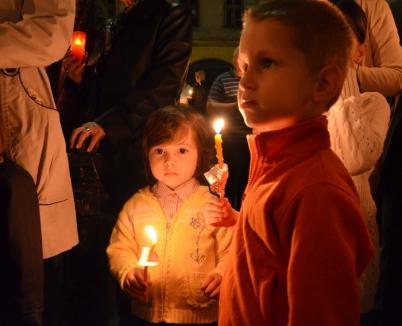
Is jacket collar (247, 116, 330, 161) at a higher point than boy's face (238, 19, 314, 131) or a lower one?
lower

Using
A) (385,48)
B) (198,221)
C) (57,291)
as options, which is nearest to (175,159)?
(198,221)

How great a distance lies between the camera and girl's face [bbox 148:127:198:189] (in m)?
2.44

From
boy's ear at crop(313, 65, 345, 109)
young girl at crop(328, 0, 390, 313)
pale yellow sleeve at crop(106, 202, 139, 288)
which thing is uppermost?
boy's ear at crop(313, 65, 345, 109)

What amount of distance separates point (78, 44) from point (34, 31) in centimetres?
59

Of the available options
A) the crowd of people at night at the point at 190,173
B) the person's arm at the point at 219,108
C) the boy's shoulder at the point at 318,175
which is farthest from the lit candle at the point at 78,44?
the person's arm at the point at 219,108

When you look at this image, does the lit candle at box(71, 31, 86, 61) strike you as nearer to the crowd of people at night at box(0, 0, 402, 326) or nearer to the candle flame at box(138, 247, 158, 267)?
the crowd of people at night at box(0, 0, 402, 326)

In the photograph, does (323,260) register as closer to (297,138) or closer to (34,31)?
(297,138)

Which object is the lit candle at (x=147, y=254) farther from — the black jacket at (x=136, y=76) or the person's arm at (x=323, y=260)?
the person's arm at (x=323, y=260)

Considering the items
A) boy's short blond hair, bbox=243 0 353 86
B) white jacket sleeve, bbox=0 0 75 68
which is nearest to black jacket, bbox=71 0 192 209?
white jacket sleeve, bbox=0 0 75 68

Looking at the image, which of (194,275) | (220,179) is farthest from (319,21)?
(194,275)

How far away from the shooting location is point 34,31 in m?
2.06

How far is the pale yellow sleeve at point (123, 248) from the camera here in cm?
237

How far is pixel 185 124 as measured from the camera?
249 centimetres

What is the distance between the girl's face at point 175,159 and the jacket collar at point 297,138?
101 cm
